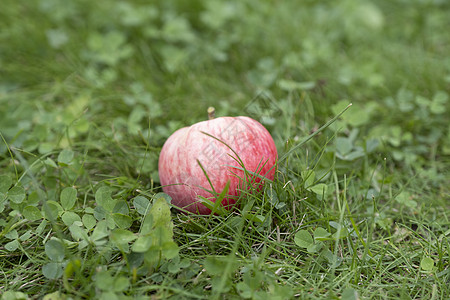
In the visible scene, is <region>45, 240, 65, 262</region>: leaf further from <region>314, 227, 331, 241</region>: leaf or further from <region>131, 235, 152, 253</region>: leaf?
<region>314, 227, 331, 241</region>: leaf

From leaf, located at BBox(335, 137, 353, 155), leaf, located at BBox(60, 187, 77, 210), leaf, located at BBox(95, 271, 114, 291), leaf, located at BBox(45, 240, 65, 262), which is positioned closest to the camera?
leaf, located at BBox(95, 271, 114, 291)

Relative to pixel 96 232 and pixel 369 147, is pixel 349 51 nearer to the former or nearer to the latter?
pixel 369 147

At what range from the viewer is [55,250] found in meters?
1.49

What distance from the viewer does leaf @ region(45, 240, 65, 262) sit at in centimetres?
148

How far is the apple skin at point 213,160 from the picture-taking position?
1715mm

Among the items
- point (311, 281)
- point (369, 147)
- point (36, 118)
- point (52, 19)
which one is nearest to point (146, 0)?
point (52, 19)

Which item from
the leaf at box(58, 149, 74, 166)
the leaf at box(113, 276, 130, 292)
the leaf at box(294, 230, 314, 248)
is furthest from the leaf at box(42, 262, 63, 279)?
the leaf at box(294, 230, 314, 248)

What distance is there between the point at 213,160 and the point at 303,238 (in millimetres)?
481

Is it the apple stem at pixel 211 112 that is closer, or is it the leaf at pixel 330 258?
the leaf at pixel 330 258

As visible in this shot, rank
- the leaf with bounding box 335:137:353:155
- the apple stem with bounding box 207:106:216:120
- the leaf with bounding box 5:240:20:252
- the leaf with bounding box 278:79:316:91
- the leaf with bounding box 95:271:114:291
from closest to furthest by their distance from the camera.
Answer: the leaf with bounding box 95:271:114:291
the leaf with bounding box 5:240:20:252
the apple stem with bounding box 207:106:216:120
the leaf with bounding box 335:137:353:155
the leaf with bounding box 278:79:316:91

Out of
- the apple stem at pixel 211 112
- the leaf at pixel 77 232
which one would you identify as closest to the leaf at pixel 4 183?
the leaf at pixel 77 232

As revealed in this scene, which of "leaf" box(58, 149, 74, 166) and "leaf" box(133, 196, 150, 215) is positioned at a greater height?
"leaf" box(58, 149, 74, 166)

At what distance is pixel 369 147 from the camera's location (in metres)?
2.20

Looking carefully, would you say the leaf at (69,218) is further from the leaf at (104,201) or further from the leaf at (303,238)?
the leaf at (303,238)
